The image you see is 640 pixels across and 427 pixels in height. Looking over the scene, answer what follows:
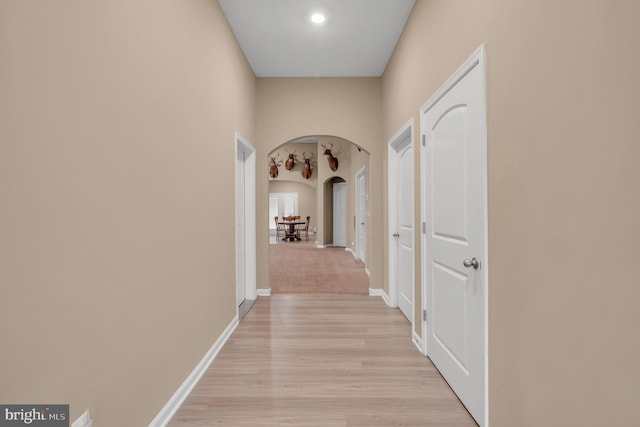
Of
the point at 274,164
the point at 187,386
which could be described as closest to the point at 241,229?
the point at 187,386

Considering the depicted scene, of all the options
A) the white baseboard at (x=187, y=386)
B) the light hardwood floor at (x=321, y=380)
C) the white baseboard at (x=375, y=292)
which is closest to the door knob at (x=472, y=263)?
the light hardwood floor at (x=321, y=380)

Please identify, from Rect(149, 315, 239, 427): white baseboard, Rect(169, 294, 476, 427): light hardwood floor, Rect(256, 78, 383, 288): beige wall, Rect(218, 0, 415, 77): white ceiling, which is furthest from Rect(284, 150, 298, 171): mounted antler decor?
Rect(149, 315, 239, 427): white baseboard

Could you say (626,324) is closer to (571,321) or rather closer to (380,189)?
(571,321)

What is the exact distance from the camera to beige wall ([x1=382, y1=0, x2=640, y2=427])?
0.97m

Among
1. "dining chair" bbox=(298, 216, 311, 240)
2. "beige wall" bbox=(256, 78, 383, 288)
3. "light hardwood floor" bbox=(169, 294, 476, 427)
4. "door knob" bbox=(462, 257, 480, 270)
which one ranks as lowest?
"light hardwood floor" bbox=(169, 294, 476, 427)

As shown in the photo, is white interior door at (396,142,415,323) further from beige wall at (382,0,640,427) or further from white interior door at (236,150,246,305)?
white interior door at (236,150,246,305)

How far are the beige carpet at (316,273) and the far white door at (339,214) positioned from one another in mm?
1746

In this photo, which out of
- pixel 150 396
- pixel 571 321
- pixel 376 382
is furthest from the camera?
pixel 376 382

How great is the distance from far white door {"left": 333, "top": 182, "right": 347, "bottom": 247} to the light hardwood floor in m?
7.73

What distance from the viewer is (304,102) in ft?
15.6

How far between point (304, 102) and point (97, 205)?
3.77 metres

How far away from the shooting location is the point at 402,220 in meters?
3.93

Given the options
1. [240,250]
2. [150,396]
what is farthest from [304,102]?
[150,396]

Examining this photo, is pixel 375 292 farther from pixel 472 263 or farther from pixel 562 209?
pixel 562 209
